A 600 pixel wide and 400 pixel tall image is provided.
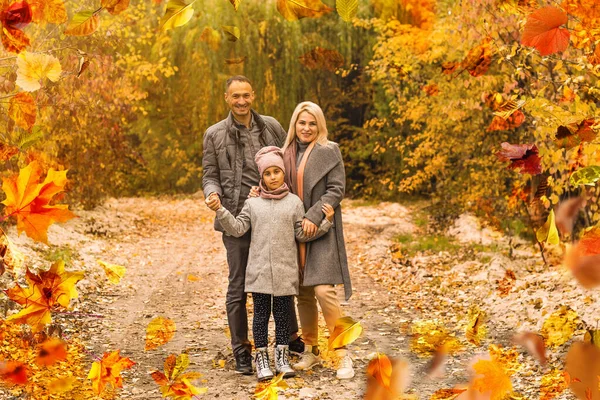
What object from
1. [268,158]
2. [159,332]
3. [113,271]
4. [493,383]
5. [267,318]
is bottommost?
[159,332]

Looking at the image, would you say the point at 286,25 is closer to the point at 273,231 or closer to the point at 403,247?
the point at 403,247

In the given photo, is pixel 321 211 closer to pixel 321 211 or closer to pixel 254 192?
pixel 321 211

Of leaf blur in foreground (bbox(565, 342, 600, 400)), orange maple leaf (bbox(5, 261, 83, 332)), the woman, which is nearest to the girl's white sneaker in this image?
the woman

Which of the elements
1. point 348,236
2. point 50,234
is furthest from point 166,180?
point 50,234

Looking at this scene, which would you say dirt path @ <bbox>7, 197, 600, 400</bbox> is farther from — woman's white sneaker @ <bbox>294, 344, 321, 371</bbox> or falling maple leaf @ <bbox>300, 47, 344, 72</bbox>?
falling maple leaf @ <bbox>300, 47, 344, 72</bbox>

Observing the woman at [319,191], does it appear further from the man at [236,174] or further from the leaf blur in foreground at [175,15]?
the leaf blur in foreground at [175,15]

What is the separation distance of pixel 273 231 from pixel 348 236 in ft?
27.7

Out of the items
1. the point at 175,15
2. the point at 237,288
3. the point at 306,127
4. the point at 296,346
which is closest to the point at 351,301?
the point at 296,346

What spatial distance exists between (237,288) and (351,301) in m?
3.00

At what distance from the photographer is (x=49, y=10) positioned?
239cm

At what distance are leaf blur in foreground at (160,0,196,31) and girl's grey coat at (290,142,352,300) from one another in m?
2.54

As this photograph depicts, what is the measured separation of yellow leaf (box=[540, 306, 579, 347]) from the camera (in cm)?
491

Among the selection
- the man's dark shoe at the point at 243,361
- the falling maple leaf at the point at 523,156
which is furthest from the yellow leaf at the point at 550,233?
the man's dark shoe at the point at 243,361

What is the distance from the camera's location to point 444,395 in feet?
13.1
